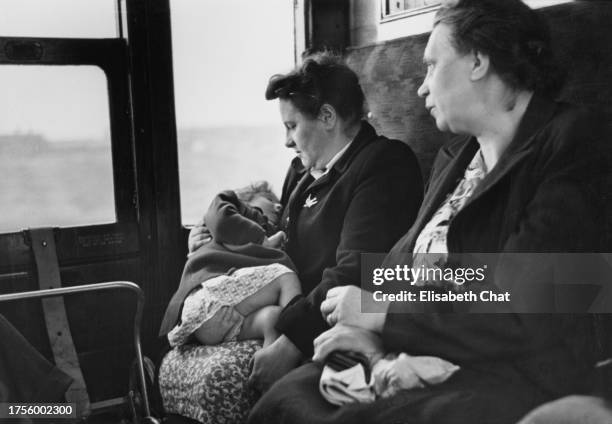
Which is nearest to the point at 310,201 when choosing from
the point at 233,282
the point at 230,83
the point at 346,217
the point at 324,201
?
the point at 324,201

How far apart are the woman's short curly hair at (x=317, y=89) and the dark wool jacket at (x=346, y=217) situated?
7 cm

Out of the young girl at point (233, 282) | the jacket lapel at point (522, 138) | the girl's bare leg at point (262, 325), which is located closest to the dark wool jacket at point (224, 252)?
the young girl at point (233, 282)

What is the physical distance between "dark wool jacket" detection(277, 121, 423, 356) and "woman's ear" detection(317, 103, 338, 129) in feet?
0.23

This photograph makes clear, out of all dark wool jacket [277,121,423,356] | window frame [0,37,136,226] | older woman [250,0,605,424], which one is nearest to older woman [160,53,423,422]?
dark wool jacket [277,121,423,356]

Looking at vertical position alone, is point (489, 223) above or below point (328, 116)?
below

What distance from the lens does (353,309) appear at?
1.20 meters

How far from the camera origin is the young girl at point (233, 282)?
57.9 inches

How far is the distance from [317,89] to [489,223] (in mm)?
671

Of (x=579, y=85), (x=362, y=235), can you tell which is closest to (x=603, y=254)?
(x=579, y=85)

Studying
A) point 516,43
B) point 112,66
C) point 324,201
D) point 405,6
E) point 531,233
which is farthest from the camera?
point 112,66

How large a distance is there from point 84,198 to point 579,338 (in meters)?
1.29

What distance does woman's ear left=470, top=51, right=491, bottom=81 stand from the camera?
1.06m

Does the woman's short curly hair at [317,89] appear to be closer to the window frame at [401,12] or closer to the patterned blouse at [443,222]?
the window frame at [401,12]

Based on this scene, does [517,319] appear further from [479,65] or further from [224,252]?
[224,252]
